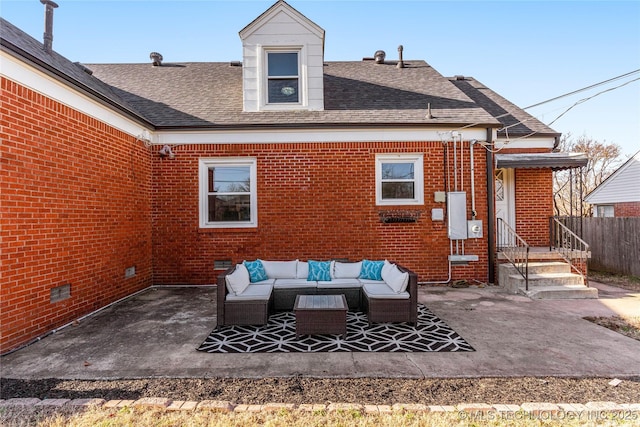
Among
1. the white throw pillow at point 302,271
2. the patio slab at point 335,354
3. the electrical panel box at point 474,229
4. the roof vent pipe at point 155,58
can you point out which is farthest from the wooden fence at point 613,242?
the roof vent pipe at point 155,58

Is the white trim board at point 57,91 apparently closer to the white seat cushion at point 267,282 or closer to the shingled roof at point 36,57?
the shingled roof at point 36,57

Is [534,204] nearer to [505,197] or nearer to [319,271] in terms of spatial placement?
[505,197]

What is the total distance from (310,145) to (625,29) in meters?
7.56

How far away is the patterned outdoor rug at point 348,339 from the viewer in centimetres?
412

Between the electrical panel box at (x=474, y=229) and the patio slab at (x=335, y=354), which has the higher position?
the electrical panel box at (x=474, y=229)

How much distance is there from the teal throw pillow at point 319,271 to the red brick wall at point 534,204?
6296 mm

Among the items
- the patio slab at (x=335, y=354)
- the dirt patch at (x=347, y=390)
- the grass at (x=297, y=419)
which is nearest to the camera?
the grass at (x=297, y=419)

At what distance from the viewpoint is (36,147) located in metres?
4.59

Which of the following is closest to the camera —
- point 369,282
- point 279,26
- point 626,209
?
point 369,282

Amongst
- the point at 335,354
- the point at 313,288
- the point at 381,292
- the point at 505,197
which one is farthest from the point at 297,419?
the point at 505,197

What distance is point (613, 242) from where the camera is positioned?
9.37m

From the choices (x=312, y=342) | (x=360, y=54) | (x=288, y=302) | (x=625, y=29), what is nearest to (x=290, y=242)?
(x=288, y=302)

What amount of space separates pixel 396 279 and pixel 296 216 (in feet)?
11.0

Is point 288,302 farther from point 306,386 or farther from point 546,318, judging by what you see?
point 546,318
